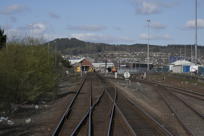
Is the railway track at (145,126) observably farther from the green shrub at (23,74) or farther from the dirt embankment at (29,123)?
the green shrub at (23,74)

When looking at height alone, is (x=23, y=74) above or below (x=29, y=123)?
above

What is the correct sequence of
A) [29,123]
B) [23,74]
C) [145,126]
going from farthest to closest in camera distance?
[23,74] < [29,123] < [145,126]

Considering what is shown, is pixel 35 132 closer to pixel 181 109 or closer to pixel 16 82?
pixel 16 82

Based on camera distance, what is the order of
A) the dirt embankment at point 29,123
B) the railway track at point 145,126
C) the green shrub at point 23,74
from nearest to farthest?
the railway track at point 145,126 < the dirt embankment at point 29,123 < the green shrub at point 23,74

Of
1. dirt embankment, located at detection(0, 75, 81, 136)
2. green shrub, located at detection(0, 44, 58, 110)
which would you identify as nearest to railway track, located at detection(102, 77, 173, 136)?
dirt embankment, located at detection(0, 75, 81, 136)

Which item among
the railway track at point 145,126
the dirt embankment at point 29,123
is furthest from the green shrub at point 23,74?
the railway track at point 145,126

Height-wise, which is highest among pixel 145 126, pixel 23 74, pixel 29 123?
pixel 23 74

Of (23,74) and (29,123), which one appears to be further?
(23,74)

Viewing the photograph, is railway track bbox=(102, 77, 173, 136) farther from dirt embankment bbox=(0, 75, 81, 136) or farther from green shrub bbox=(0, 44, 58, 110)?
green shrub bbox=(0, 44, 58, 110)

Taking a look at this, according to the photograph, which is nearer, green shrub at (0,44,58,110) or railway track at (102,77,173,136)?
railway track at (102,77,173,136)

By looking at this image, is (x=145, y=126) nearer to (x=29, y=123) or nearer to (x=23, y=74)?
(x=29, y=123)

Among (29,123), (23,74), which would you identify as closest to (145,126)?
(29,123)

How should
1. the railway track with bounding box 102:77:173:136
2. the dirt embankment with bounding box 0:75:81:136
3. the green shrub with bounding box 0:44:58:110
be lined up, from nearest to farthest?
the railway track with bounding box 102:77:173:136 < the dirt embankment with bounding box 0:75:81:136 < the green shrub with bounding box 0:44:58:110

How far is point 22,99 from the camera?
27.9 m
